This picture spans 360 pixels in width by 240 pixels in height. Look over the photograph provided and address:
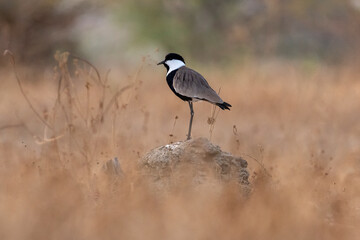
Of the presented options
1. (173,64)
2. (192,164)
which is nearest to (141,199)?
(192,164)

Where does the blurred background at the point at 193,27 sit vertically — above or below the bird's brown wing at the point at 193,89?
above

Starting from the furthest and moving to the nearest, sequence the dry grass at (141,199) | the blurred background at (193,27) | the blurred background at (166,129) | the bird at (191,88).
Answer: the blurred background at (193,27), the bird at (191,88), the blurred background at (166,129), the dry grass at (141,199)

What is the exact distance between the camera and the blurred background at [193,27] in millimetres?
15242

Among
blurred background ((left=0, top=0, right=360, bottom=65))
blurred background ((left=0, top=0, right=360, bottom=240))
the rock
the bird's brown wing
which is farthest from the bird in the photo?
blurred background ((left=0, top=0, right=360, bottom=65))

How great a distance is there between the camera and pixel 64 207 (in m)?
4.26

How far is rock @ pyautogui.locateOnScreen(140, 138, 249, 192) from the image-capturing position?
5.04 m

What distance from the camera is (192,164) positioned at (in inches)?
201

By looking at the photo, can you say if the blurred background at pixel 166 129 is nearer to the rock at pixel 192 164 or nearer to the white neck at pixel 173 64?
the rock at pixel 192 164

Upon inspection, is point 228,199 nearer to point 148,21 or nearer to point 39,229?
point 39,229

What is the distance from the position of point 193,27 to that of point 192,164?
20.0 meters

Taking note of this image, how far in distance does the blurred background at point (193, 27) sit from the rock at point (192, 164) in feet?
31.1

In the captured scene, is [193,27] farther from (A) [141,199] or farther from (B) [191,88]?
(A) [141,199]

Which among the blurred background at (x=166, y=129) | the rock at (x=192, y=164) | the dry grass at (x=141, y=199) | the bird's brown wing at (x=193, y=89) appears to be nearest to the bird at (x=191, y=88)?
the bird's brown wing at (x=193, y=89)

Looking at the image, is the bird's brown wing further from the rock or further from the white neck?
the rock
